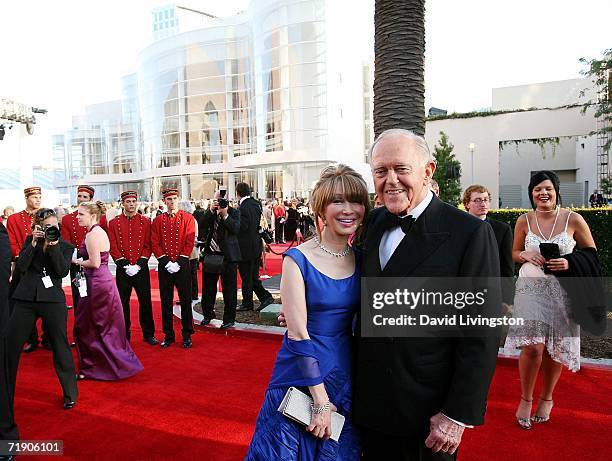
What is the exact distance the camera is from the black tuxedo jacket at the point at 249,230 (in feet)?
Result: 24.9

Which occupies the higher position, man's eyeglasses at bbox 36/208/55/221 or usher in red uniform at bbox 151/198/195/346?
man's eyeglasses at bbox 36/208/55/221

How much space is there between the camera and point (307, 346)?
2.07 meters

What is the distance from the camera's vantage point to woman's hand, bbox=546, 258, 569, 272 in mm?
3467

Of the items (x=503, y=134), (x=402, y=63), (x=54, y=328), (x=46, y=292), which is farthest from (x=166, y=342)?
(x=503, y=134)

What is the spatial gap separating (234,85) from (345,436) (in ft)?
147

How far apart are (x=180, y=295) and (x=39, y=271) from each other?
89.6 inches

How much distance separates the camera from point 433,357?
76.3 inches

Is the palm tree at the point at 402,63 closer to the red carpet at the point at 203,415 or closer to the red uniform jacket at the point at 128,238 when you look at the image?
the red carpet at the point at 203,415

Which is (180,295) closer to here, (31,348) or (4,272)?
(31,348)

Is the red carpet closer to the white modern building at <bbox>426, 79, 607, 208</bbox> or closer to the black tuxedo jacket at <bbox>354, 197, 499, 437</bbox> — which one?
the black tuxedo jacket at <bbox>354, 197, 499, 437</bbox>

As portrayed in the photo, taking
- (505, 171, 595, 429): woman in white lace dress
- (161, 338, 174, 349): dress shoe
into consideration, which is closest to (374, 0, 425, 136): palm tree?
(505, 171, 595, 429): woman in white lace dress

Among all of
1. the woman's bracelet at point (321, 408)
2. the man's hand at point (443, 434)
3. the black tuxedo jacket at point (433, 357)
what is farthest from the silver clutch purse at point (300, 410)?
the man's hand at point (443, 434)

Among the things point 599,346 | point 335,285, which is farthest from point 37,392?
point 599,346

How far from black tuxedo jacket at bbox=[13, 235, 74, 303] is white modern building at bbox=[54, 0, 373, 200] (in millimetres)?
33555
